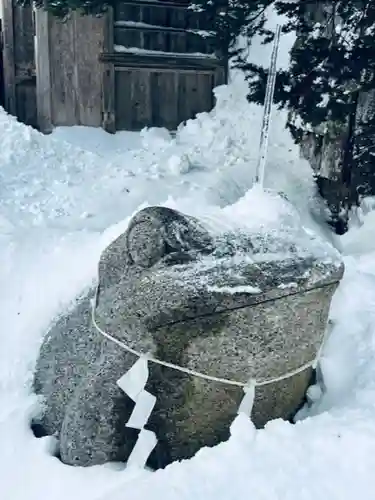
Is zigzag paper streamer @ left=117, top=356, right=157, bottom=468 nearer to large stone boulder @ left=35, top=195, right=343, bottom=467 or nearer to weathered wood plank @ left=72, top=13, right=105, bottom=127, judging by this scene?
large stone boulder @ left=35, top=195, right=343, bottom=467

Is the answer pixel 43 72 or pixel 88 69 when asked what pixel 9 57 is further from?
pixel 88 69

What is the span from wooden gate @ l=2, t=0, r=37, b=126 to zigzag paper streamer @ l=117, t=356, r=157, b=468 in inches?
228

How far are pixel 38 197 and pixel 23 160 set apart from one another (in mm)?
969

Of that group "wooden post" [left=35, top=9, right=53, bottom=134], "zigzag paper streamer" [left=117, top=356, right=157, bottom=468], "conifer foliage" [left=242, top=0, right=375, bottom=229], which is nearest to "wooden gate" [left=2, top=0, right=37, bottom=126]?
"wooden post" [left=35, top=9, right=53, bottom=134]

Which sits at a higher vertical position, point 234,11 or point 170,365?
point 234,11

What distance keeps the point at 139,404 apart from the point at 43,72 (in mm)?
5459

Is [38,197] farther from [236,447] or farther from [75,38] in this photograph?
[236,447]

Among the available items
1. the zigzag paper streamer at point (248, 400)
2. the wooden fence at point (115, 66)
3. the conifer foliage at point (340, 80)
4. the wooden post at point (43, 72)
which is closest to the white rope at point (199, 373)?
the zigzag paper streamer at point (248, 400)

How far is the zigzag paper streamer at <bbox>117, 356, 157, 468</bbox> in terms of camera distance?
226cm

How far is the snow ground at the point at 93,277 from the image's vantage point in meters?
1.90

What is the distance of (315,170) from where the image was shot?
5234 millimetres

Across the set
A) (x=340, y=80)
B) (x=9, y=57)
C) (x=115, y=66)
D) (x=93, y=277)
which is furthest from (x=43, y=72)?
(x=93, y=277)

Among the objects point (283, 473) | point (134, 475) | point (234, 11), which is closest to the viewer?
point (283, 473)

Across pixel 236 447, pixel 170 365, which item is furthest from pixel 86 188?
pixel 236 447
